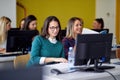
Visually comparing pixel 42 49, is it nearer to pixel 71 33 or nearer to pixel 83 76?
pixel 71 33

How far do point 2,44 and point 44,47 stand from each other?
1.76m

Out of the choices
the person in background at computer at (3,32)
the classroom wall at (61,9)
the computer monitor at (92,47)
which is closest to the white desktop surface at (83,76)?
the computer monitor at (92,47)

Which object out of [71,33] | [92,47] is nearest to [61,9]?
[71,33]

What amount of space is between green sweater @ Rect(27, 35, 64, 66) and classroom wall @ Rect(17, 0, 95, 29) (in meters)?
3.90

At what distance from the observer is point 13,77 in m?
0.43

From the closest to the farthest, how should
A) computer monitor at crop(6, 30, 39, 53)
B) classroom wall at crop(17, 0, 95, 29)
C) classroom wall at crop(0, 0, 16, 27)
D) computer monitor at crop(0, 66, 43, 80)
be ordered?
1. computer monitor at crop(0, 66, 43, 80)
2. computer monitor at crop(6, 30, 39, 53)
3. classroom wall at crop(0, 0, 16, 27)
4. classroom wall at crop(17, 0, 95, 29)

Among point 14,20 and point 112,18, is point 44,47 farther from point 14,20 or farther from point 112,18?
point 112,18

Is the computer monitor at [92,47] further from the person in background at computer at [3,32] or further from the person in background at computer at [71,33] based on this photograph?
the person in background at computer at [3,32]

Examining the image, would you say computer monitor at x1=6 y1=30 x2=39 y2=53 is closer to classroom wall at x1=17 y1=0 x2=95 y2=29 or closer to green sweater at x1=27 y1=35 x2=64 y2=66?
green sweater at x1=27 y1=35 x2=64 y2=66

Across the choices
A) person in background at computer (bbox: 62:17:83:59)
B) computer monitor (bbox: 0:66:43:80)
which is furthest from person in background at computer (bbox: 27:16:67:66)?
computer monitor (bbox: 0:66:43:80)

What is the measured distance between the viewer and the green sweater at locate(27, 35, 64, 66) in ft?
9.05

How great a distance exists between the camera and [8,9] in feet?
20.0

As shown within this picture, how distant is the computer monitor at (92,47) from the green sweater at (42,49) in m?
0.68

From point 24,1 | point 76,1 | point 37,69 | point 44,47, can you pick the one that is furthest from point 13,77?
point 76,1
